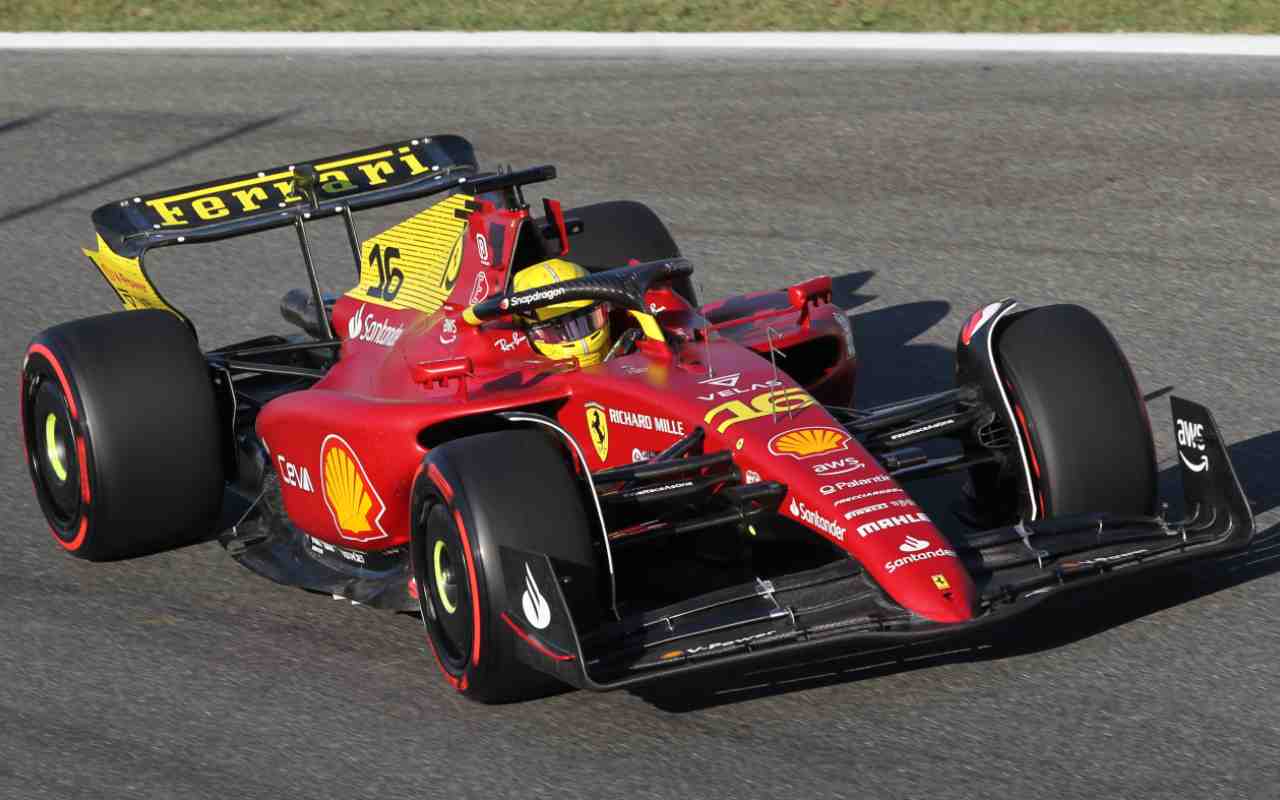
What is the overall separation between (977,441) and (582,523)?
1.66m

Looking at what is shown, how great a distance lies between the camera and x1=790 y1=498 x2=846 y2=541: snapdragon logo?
20.6ft

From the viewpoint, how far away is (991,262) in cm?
1139

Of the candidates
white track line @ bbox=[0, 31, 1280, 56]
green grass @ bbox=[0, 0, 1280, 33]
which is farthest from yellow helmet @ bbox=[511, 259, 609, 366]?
green grass @ bbox=[0, 0, 1280, 33]

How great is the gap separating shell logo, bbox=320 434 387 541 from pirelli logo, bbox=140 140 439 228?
191 centimetres

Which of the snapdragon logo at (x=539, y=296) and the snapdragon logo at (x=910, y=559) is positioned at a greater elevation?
the snapdragon logo at (x=539, y=296)

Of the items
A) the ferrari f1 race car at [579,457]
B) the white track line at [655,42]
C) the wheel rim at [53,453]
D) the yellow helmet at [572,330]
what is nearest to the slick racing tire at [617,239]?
the ferrari f1 race car at [579,457]

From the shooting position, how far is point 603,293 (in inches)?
280

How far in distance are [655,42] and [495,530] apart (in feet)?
35.6

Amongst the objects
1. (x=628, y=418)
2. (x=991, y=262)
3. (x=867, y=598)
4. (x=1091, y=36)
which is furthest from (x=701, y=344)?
(x=1091, y=36)

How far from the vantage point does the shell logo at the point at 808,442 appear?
655 cm

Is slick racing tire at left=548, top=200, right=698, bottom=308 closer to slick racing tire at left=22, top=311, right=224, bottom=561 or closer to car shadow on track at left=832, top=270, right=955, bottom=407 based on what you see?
car shadow on track at left=832, top=270, right=955, bottom=407

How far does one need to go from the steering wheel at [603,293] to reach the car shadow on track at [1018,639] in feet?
4.50

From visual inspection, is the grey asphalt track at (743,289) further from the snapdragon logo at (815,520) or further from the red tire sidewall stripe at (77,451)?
the snapdragon logo at (815,520)

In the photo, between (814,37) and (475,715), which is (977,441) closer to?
(475,715)
